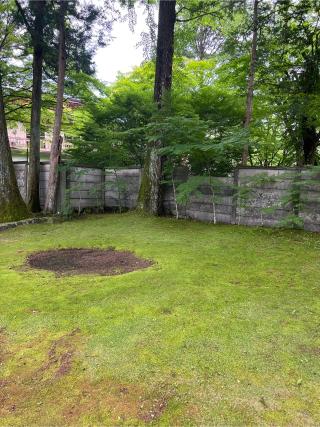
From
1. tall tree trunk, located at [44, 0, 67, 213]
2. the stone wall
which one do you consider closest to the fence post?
the stone wall

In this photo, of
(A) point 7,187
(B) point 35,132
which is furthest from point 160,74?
(A) point 7,187

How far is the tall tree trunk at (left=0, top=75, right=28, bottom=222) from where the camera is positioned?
24.4 ft

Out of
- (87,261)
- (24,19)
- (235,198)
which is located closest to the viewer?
(87,261)

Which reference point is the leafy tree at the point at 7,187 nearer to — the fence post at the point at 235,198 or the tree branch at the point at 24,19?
the tree branch at the point at 24,19

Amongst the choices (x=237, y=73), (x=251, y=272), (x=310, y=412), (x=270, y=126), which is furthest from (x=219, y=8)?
(x=310, y=412)

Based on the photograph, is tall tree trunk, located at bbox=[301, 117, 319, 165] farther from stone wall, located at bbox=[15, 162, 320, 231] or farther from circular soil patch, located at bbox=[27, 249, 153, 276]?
circular soil patch, located at bbox=[27, 249, 153, 276]

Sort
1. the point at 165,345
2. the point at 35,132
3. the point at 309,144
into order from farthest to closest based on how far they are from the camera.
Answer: the point at 309,144, the point at 35,132, the point at 165,345

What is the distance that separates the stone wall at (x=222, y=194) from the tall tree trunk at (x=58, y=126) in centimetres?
27

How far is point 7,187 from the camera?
7.58 meters

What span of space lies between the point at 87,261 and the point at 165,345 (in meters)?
2.36

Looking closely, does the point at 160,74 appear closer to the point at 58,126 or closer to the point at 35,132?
the point at 58,126

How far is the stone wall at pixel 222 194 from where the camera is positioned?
5.59m

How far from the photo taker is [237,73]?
847cm

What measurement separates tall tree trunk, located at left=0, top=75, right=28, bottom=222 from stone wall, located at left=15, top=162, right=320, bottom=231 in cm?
107
